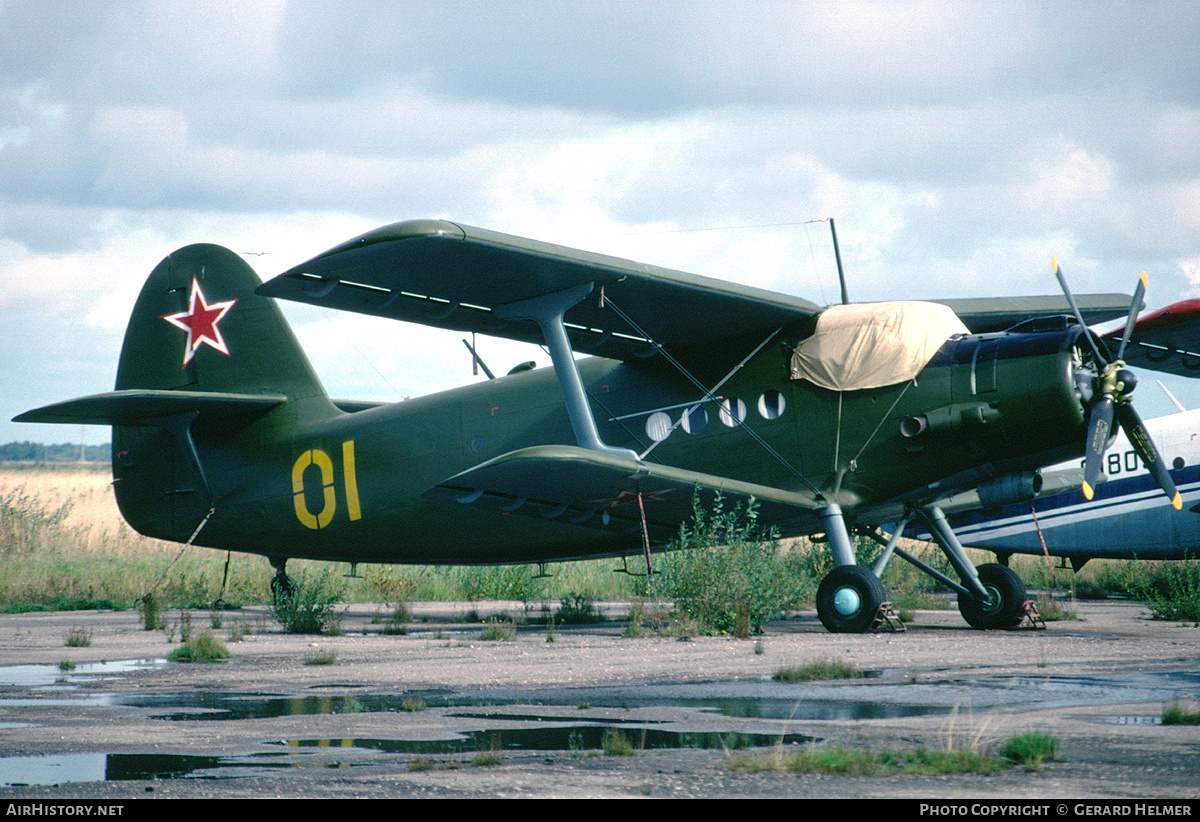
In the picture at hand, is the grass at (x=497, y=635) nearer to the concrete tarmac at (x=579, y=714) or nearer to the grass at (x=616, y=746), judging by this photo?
the concrete tarmac at (x=579, y=714)

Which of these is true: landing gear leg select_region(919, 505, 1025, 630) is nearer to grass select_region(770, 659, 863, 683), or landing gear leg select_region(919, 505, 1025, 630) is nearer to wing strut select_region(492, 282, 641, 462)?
wing strut select_region(492, 282, 641, 462)

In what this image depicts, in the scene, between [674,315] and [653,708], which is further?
[674,315]

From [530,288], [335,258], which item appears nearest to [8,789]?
[335,258]

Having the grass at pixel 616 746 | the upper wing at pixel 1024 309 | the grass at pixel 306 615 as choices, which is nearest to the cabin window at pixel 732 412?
the upper wing at pixel 1024 309

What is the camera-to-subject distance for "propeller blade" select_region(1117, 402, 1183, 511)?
1027cm

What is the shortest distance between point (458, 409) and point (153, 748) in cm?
885

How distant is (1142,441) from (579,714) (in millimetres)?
7165

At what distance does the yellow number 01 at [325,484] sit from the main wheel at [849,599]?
6.32 metres

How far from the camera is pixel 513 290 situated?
10.9 metres

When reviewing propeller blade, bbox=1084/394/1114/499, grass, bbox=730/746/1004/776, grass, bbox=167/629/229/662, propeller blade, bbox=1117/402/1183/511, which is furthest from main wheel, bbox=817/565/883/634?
grass, bbox=730/746/1004/776

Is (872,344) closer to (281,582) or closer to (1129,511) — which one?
(1129,511)

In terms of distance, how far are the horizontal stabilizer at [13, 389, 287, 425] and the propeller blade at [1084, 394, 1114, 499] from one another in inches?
397
